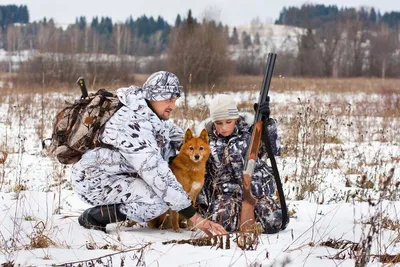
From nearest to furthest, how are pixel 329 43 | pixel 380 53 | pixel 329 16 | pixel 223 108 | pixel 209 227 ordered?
pixel 209 227 → pixel 223 108 → pixel 380 53 → pixel 329 43 → pixel 329 16

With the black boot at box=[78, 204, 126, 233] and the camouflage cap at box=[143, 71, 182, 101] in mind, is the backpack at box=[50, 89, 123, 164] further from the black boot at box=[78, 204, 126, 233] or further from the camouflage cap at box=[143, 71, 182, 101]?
the black boot at box=[78, 204, 126, 233]

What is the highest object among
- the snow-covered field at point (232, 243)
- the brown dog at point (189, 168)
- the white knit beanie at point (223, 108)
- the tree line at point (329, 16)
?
the tree line at point (329, 16)

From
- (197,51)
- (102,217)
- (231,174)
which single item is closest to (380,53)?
(197,51)

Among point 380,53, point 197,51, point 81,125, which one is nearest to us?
point 81,125

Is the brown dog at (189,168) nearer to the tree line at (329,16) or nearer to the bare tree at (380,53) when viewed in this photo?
the bare tree at (380,53)

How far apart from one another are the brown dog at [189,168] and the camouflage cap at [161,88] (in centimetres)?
48

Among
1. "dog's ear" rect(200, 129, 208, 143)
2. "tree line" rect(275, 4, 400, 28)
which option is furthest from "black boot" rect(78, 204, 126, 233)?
"tree line" rect(275, 4, 400, 28)

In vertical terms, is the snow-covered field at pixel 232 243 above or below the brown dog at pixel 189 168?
below

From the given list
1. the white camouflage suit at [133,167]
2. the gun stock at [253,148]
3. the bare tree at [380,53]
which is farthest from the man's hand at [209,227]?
the bare tree at [380,53]

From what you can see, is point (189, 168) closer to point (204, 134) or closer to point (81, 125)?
point (204, 134)

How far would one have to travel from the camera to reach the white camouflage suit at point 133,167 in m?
3.97

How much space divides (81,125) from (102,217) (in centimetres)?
74

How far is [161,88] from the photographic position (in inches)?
160

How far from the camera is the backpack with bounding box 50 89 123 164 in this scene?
4109 mm
